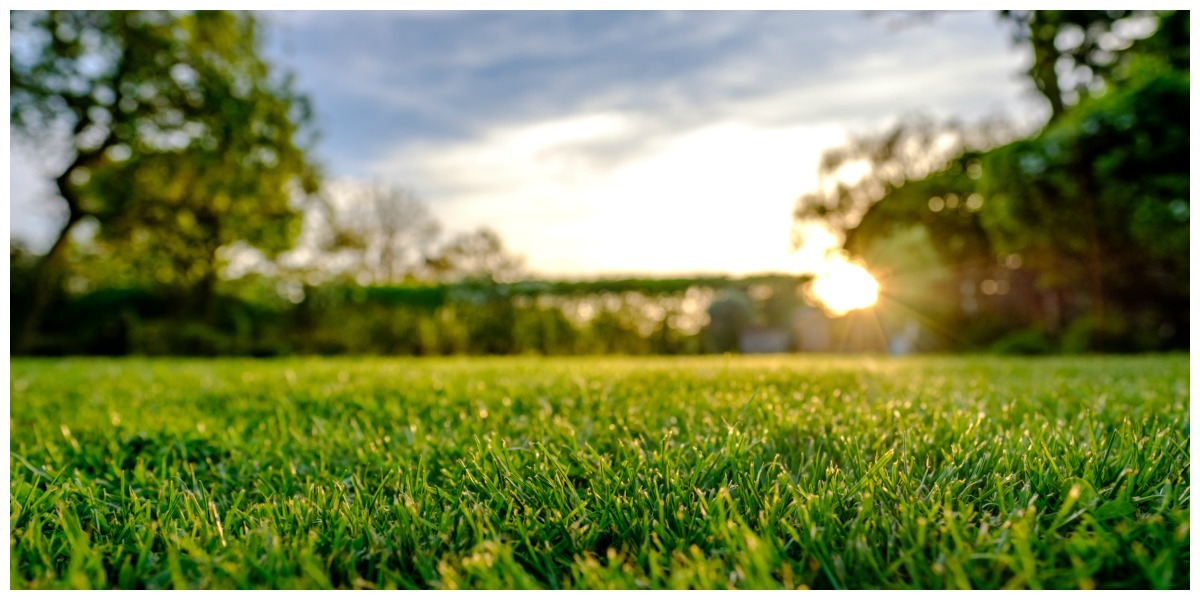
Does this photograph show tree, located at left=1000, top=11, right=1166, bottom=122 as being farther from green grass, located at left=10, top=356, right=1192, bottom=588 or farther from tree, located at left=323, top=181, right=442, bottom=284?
tree, located at left=323, top=181, right=442, bottom=284

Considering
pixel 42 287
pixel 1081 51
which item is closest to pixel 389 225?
pixel 42 287

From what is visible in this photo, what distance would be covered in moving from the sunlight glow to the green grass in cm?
1268

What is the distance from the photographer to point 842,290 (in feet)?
50.8

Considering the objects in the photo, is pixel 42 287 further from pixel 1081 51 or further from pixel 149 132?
pixel 1081 51

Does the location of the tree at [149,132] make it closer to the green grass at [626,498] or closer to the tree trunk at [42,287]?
the tree trunk at [42,287]

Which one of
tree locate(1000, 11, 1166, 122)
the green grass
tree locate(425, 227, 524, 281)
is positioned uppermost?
tree locate(1000, 11, 1166, 122)

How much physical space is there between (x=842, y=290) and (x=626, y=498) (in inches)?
591

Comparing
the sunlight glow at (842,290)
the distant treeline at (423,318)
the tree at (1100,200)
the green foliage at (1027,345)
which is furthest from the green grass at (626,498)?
the sunlight glow at (842,290)

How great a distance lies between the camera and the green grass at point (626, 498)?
3.46 ft

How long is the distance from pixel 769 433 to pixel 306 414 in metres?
1.84

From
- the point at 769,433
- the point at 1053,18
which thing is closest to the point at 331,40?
the point at 769,433

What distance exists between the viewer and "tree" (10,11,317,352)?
1273cm

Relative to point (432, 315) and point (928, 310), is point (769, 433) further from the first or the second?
point (928, 310)

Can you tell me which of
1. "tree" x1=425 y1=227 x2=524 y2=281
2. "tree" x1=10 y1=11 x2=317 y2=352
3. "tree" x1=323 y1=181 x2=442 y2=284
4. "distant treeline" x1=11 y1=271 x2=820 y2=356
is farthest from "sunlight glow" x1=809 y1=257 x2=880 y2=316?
"tree" x1=323 y1=181 x2=442 y2=284
